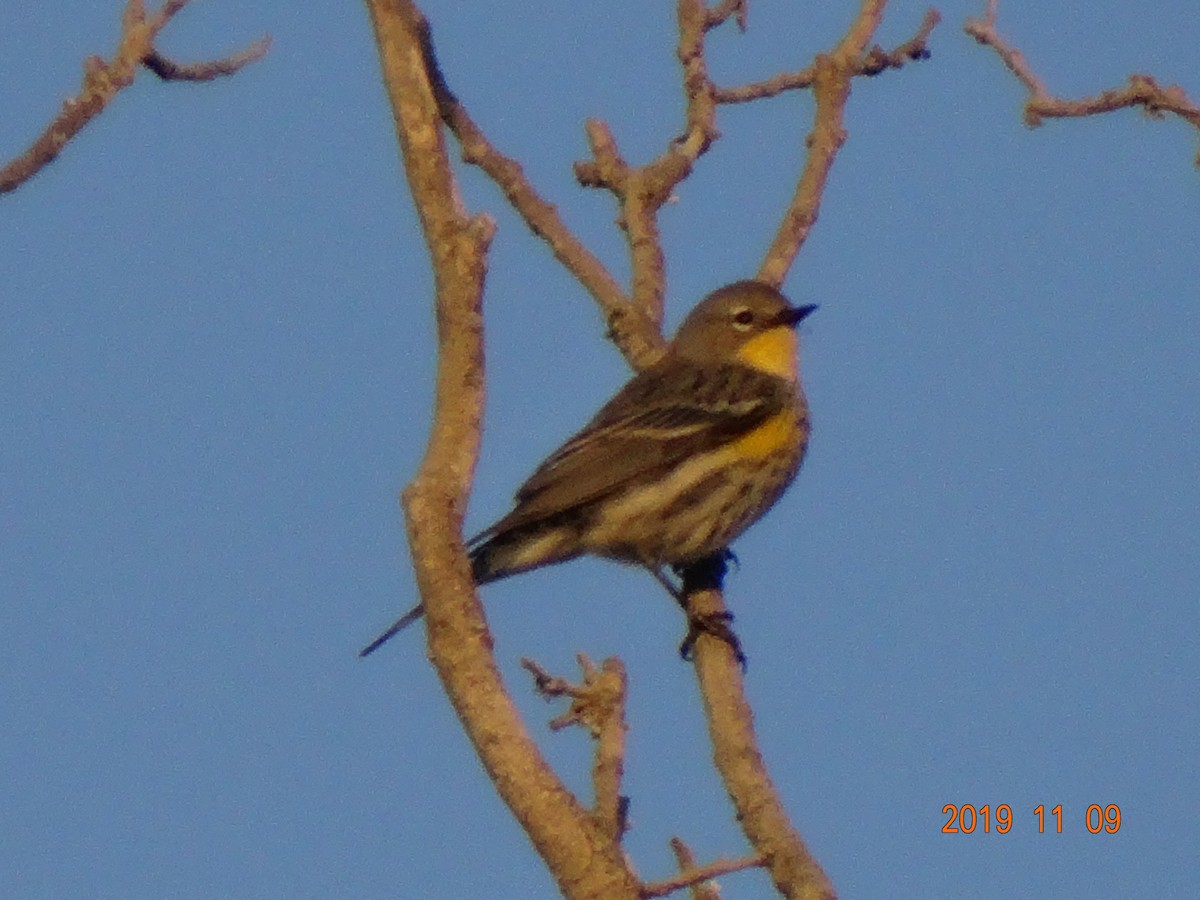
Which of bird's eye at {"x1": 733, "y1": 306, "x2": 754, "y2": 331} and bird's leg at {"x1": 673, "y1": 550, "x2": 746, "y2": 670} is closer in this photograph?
bird's leg at {"x1": 673, "y1": 550, "x2": 746, "y2": 670}

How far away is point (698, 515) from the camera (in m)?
10.3

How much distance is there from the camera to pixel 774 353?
11.5 metres

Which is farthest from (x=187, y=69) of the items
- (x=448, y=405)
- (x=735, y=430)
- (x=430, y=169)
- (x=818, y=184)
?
(x=735, y=430)

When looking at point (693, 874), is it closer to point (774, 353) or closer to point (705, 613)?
point (705, 613)

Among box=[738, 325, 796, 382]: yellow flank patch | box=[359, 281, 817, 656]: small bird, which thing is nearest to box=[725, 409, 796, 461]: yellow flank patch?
box=[359, 281, 817, 656]: small bird

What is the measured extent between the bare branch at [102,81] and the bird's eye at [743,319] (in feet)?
16.0

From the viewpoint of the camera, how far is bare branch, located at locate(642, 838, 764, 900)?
559 cm

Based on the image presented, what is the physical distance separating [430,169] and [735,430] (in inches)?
195

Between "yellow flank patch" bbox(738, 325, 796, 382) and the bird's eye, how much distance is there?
10 centimetres

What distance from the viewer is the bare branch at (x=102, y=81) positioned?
581cm

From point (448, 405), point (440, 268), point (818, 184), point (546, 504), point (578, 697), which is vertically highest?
point (818, 184)

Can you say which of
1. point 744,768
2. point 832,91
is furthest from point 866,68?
point 744,768

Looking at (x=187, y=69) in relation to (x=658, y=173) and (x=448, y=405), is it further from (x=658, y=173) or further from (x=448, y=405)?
(x=658, y=173)

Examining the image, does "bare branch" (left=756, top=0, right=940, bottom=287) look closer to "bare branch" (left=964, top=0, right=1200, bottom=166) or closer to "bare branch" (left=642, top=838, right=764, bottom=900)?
"bare branch" (left=964, top=0, right=1200, bottom=166)
